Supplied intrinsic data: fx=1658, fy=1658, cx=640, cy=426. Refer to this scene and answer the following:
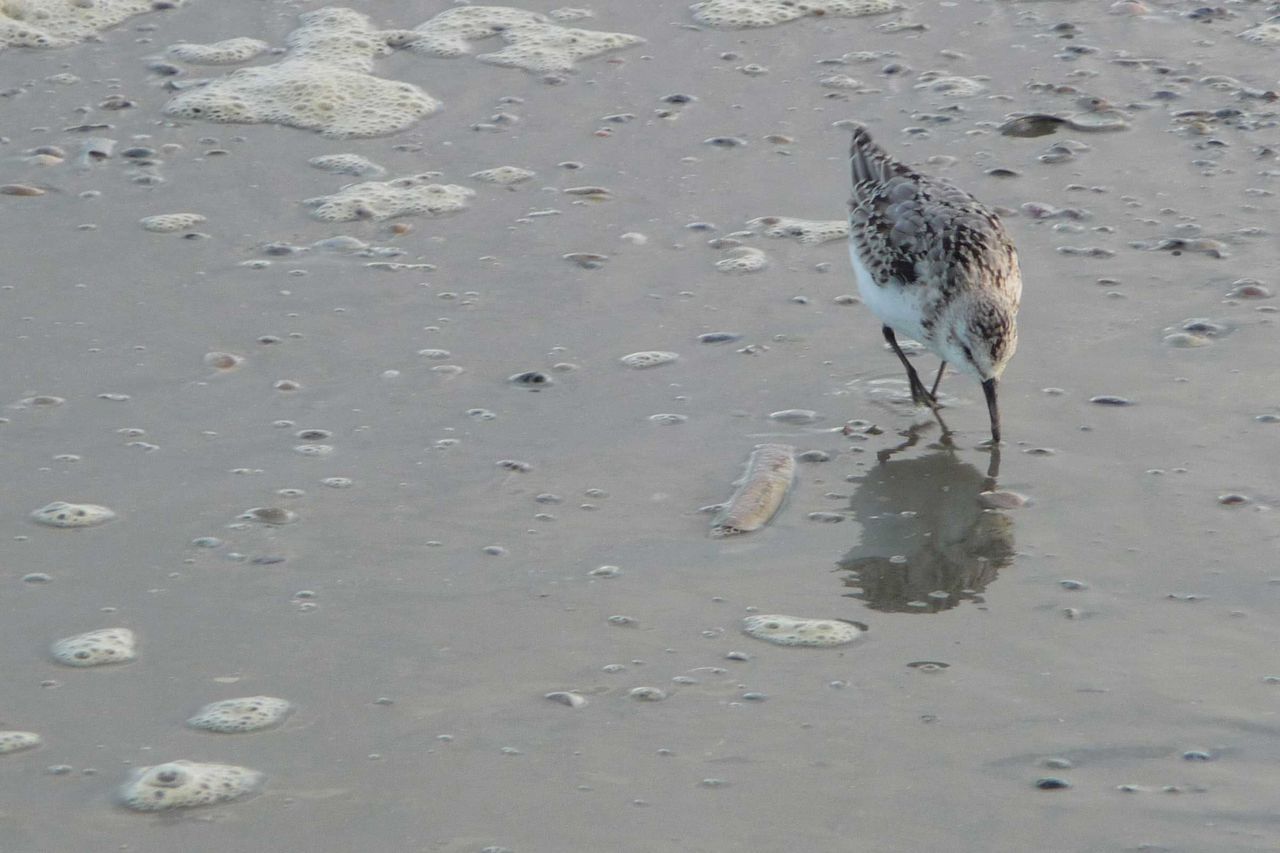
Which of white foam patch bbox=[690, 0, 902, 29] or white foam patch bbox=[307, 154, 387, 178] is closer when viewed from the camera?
white foam patch bbox=[307, 154, 387, 178]

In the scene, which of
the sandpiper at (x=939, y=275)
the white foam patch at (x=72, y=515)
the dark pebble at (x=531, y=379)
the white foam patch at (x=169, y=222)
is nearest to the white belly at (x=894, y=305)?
the sandpiper at (x=939, y=275)

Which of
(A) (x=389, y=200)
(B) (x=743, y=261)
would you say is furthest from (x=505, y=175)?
(B) (x=743, y=261)

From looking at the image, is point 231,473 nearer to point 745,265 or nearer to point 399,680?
point 399,680

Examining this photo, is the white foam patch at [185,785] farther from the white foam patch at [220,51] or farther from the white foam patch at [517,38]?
the white foam patch at [220,51]

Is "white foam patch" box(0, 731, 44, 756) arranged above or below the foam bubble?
below

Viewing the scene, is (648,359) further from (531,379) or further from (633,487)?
(633,487)

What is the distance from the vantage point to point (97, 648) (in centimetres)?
346

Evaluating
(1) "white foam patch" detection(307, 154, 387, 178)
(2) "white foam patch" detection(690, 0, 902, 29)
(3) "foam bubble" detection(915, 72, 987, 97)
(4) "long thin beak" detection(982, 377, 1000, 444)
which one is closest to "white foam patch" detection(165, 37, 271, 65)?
(1) "white foam patch" detection(307, 154, 387, 178)

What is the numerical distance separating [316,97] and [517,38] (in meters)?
1.01

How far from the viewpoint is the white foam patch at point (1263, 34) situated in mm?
6910

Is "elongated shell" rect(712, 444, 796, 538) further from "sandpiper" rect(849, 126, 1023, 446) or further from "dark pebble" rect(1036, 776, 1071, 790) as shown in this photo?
"dark pebble" rect(1036, 776, 1071, 790)

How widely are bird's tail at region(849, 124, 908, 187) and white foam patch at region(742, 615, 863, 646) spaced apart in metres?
1.97

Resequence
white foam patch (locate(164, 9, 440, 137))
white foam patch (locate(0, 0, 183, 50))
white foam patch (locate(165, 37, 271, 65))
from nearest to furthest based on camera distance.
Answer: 1. white foam patch (locate(164, 9, 440, 137))
2. white foam patch (locate(165, 37, 271, 65))
3. white foam patch (locate(0, 0, 183, 50))

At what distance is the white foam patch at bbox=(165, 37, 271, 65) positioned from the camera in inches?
269
